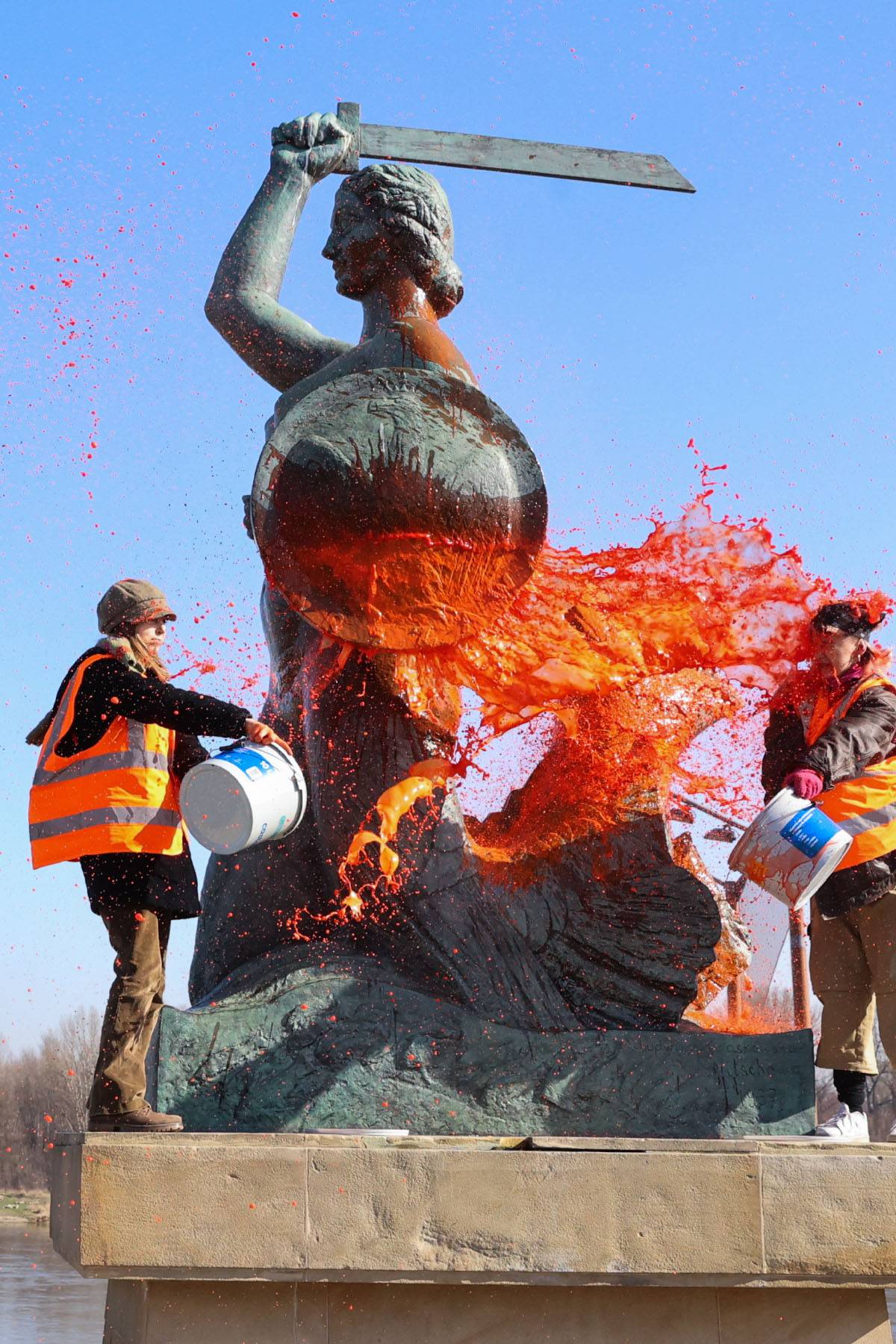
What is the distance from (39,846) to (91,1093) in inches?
27.6

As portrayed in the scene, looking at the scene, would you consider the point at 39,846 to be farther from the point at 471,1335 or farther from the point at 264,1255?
the point at 471,1335

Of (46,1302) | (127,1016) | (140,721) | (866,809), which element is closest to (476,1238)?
(127,1016)

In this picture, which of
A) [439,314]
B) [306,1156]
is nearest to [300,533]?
[439,314]

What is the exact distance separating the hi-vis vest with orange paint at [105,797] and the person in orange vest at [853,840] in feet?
6.35

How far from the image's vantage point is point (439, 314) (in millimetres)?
5848

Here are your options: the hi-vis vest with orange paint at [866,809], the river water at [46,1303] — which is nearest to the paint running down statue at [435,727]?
the hi-vis vest with orange paint at [866,809]

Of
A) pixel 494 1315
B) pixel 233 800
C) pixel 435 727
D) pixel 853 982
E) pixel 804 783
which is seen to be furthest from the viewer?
pixel 435 727

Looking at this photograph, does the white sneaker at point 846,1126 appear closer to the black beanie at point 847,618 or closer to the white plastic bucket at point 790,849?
the white plastic bucket at point 790,849

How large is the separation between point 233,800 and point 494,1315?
1.50m

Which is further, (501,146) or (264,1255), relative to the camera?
(501,146)

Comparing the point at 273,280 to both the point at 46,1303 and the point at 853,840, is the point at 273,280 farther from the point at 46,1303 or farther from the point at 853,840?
the point at 46,1303

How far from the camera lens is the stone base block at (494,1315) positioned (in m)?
3.59

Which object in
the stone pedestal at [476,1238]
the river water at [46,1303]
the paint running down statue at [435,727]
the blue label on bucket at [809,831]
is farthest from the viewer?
the river water at [46,1303]

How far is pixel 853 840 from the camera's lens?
459 centimetres
